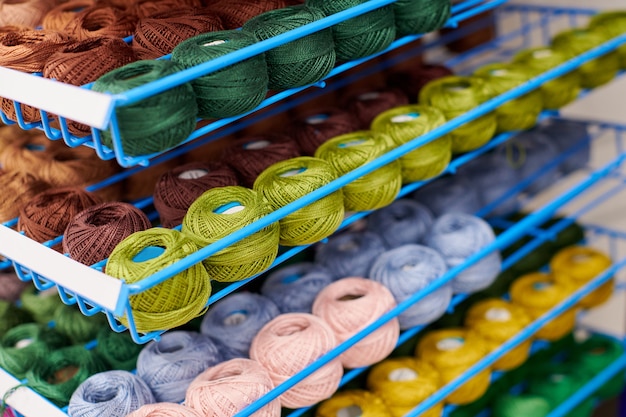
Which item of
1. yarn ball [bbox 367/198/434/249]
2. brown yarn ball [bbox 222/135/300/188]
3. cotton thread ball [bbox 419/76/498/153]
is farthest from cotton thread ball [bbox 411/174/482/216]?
brown yarn ball [bbox 222/135/300/188]

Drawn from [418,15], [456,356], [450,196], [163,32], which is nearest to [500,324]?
[456,356]

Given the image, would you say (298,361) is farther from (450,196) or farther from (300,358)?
(450,196)

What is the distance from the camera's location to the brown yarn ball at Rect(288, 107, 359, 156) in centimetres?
130

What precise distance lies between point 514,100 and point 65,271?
0.91m

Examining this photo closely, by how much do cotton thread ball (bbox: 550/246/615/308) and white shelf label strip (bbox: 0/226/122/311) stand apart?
1.09 meters

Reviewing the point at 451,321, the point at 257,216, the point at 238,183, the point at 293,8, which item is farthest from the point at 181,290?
the point at 451,321

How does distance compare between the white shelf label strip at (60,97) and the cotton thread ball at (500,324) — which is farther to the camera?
the cotton thread ball at (500,324)

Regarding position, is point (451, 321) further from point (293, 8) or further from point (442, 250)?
point (293, 8)

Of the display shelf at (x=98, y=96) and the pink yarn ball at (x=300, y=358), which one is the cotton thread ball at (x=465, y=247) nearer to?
the pink yarn ball at (x=300, y=358)

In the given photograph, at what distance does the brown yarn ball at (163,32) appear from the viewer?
3.33ft

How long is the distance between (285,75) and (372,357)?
0.48 metres

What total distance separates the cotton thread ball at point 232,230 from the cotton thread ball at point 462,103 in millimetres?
453

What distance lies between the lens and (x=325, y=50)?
1.03 metres

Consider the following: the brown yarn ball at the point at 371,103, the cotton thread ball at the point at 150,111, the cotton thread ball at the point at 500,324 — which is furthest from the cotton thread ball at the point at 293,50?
the cotton thread ball at the point at 500,324
